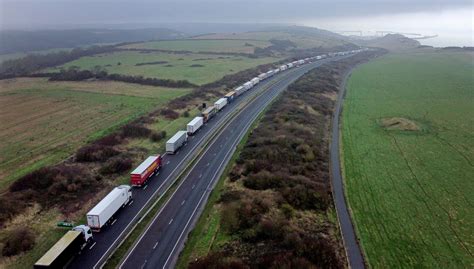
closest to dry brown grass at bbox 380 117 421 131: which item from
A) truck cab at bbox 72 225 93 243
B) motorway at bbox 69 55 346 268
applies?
motorway at bbox 69 55 346 268

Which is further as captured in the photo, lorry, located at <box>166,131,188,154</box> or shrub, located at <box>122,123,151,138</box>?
shrub, located at <box>122,123,151,138</box>

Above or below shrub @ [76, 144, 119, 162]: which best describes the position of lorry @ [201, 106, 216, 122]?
above

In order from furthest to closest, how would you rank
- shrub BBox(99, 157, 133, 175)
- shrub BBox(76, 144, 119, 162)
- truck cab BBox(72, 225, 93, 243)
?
shrub BBox(76, 144, 119, 162)
shrub BBox(99, 157, 133, 175)
truck cab BBox(72, 225, 93, 243)

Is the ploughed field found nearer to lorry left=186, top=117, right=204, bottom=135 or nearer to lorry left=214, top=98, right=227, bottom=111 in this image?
lorry left=186, top=117, right=204, bottom=135

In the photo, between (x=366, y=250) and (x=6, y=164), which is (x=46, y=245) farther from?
(x=366, y=250)

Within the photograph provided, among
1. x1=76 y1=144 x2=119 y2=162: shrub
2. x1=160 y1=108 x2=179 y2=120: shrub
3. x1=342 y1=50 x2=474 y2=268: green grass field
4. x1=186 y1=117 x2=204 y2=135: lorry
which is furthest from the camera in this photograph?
x1=160 y1=108 x2=179 y2=120: shrub

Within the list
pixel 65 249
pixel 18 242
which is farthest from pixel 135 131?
pixel 65 249

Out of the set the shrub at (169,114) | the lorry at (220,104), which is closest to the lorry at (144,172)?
the shrub at (169,114)
